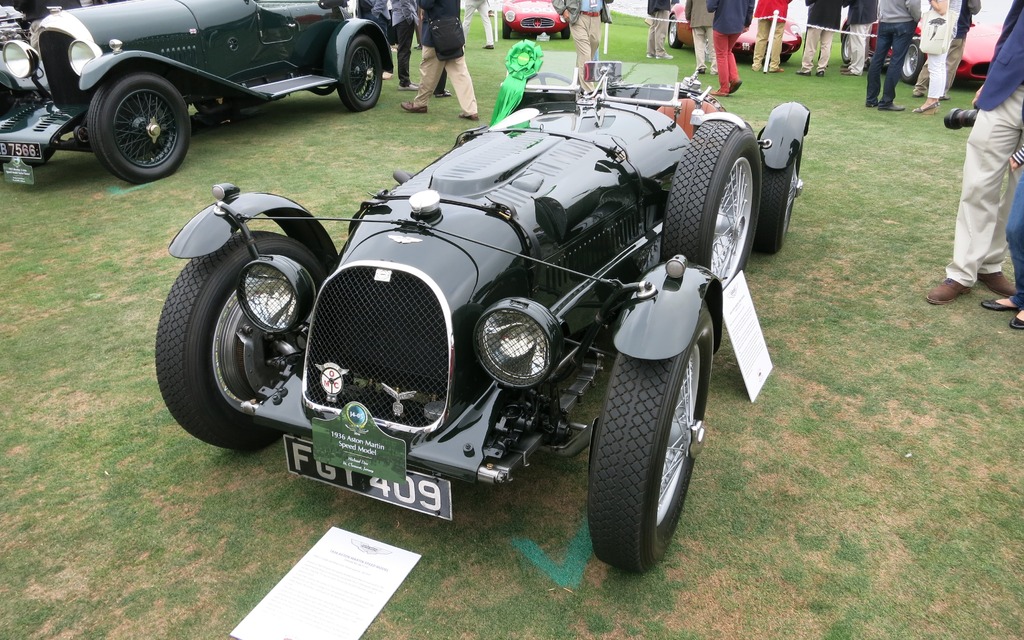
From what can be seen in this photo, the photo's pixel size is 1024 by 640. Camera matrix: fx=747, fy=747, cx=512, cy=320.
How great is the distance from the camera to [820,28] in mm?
10578

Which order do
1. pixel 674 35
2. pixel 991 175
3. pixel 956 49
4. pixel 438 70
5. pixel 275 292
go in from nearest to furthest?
pixel 275 292 < pixel 991 175 < pixel 438 70 < pixel 956 49 < pixel 674 35

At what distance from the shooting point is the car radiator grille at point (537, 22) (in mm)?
13938

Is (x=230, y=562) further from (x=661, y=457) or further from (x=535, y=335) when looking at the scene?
(x=661, y=457)

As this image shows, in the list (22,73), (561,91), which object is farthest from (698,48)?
(22,73)

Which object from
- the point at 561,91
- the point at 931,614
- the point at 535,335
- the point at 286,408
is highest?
the point at 561,91

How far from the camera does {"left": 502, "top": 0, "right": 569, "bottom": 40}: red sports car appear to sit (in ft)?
45.6

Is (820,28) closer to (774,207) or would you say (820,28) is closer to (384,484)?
(774,207)

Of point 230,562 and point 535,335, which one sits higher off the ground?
point 535,335

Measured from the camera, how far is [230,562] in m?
2.49

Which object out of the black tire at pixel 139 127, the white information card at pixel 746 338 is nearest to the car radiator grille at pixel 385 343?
the white information card at pixel 746 338

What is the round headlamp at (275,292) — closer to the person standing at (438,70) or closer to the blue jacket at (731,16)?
the person standing at (438,70)

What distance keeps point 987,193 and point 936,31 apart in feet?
16.0

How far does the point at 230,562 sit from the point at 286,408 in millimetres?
536

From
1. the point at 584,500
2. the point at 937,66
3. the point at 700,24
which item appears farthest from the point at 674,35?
the point at 584,500
